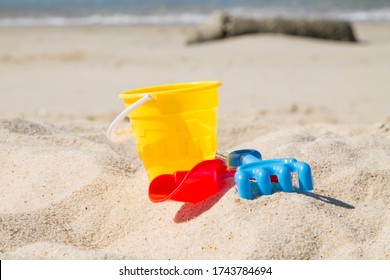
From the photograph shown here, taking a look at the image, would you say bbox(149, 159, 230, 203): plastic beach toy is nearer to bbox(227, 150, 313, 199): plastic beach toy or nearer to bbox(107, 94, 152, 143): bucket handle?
bbox(227, 150, 313, 199): plastic beach toy

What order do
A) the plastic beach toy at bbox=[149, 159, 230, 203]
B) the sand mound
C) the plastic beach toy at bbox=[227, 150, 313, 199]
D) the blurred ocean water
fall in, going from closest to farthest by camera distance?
1. the sand mound
2. the plastic beach toy at bbox=[227, 150, 313, 199]
3. the plastic beach toy at bbox=[149, 159, 230, 203]
4. the blurred ocean water

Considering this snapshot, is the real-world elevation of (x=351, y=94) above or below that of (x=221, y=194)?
below

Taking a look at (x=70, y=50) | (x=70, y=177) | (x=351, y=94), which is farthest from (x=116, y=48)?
(x=70, y=177)

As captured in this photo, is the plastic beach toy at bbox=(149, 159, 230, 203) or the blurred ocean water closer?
the plastic beach toy at bbox=(149, 159, 230, 203)

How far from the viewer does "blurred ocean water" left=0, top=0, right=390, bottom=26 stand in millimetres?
13492

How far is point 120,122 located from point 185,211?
43 centimetres

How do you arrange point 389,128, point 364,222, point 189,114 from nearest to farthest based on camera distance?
1. point 364,222
2. point 189,114
3. point 389,128

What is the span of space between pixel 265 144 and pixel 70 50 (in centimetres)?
605

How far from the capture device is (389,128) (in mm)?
3439

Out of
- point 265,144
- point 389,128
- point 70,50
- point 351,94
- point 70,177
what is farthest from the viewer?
point 70,50

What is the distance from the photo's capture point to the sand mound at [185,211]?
194 cm

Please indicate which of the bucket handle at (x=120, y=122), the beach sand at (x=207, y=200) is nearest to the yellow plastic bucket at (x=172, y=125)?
the bucket handle at (x=120, y=122)

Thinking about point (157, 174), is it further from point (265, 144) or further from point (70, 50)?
point (70, 50)

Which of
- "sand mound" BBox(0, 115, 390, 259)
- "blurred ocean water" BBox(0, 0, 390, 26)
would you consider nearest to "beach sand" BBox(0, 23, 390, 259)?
"sand mound" BBox(0, 115, 390, 259)
